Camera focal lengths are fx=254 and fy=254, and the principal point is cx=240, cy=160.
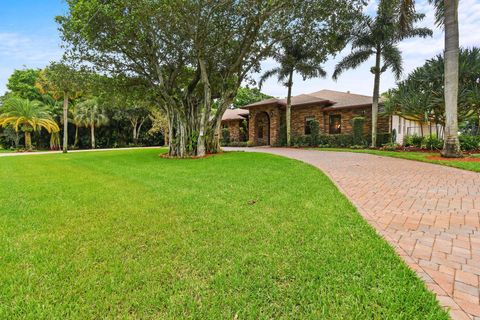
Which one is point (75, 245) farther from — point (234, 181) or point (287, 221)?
point (234, 181)

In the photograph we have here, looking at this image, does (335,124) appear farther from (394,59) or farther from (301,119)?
(394,59)

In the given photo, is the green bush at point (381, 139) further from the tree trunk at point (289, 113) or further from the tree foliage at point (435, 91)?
the tree trunk at point (289, 113)

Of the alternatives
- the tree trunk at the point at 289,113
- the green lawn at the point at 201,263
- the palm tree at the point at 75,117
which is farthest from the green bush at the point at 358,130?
the palm tree at the point at 75,117

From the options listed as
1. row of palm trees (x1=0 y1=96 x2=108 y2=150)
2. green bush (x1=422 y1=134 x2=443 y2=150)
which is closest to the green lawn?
green bush (x1=422 y1=134 x2=443 y2=150)

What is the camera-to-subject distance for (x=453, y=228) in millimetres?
3371

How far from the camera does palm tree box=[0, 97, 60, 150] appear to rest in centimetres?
2378

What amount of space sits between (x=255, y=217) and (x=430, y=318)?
232 cm

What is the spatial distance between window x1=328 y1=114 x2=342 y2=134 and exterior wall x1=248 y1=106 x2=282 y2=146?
460 cm

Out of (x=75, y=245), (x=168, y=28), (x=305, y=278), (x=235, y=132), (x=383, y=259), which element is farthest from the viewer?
(x=235, y=132)

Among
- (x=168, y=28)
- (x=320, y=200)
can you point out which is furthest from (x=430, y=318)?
(x=168, y=28)

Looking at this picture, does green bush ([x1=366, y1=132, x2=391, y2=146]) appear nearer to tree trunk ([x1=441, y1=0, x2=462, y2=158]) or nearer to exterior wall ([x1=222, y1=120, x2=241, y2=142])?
tree trunk ([x1=441, y1=0, x2=462, y2=158])

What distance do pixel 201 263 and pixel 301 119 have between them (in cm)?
2167

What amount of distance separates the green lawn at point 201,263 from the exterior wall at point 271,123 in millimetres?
19121

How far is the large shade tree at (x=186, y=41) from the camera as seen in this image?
1030cm
